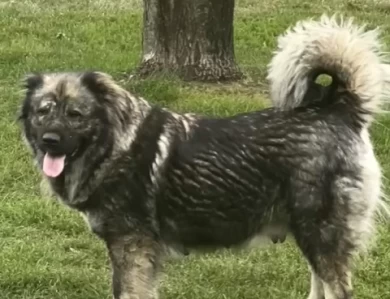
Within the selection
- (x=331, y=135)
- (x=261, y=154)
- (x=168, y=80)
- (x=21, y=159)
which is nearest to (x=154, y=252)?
(x=261, y=154)

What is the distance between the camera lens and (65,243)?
582cm

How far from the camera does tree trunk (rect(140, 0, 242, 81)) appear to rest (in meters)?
9.64

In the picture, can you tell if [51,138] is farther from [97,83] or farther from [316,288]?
[316,288]

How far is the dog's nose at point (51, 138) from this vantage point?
13.8ft

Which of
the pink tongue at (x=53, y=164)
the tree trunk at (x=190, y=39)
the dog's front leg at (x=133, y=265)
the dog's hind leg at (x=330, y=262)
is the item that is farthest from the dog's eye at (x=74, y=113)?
the tree trunk at (x=190, y=39)

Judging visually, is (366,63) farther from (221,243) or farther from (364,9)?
(364,9)

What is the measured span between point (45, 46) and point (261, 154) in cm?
787

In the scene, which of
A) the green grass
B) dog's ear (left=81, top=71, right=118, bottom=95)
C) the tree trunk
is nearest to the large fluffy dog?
dog's ear (left=81, top=71, right=118, bottom=95)

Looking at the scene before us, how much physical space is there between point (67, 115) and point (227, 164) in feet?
2.77

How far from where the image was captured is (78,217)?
6.20 metres

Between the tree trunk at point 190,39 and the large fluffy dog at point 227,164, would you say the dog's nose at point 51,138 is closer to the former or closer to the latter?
the large fluffy dog at point 227,164

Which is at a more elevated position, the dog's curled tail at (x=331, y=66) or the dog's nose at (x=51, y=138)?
the dog's curled tail at (x=331, y=66)

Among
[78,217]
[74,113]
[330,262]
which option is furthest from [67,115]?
[78,217]

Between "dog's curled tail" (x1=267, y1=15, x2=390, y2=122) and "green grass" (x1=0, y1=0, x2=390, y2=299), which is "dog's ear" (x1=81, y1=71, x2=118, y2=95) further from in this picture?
"green grass" (x1=0, y1=0, x2=390, y2=299)
